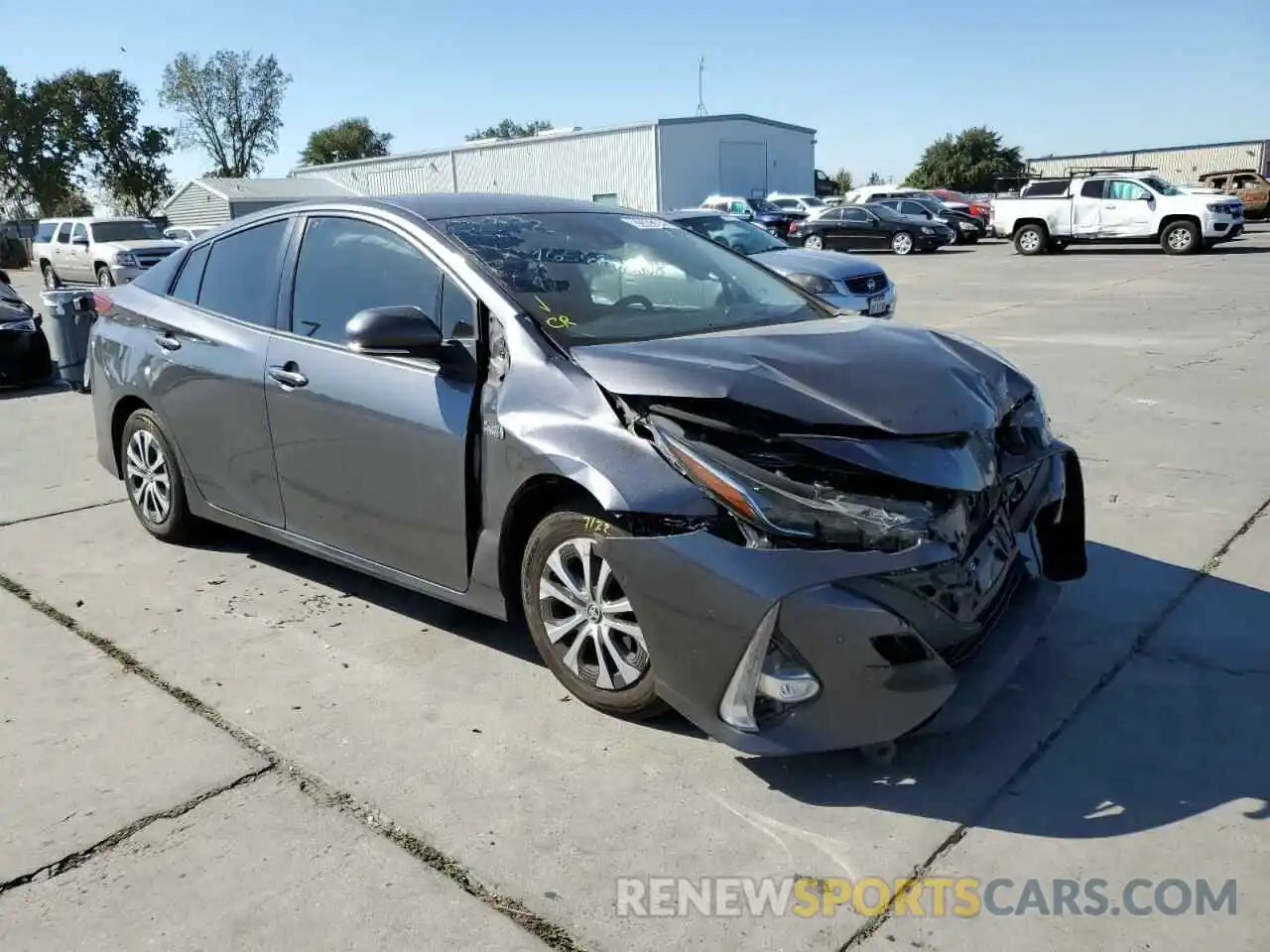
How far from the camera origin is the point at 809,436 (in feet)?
9.65

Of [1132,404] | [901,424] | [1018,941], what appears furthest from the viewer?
[1132,404]

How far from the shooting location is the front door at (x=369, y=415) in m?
3.56

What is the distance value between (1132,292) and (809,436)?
1498cm

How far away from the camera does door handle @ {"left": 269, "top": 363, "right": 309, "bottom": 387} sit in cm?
402

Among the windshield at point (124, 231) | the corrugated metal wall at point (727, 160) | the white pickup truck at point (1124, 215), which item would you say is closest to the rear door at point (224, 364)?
the windshield at point (124, 231)

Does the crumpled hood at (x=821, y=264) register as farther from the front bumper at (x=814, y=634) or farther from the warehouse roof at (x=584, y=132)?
the warehouse roof at (x=584, y=132)

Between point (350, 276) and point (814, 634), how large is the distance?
2.39m

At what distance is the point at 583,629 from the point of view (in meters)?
3.28

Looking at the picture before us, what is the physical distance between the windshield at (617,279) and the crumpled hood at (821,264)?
5.85m

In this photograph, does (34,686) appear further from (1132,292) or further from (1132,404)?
(1132,292)

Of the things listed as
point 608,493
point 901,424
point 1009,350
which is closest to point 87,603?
point 608,493

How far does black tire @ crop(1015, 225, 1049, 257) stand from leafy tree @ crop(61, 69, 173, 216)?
57904 millimetres

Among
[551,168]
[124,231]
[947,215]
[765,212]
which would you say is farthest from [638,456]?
[551,168]

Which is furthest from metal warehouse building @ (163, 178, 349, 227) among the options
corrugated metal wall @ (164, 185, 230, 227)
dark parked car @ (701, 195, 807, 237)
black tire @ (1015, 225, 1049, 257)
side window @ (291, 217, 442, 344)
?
side window @ (291, 217, 442, 344)
